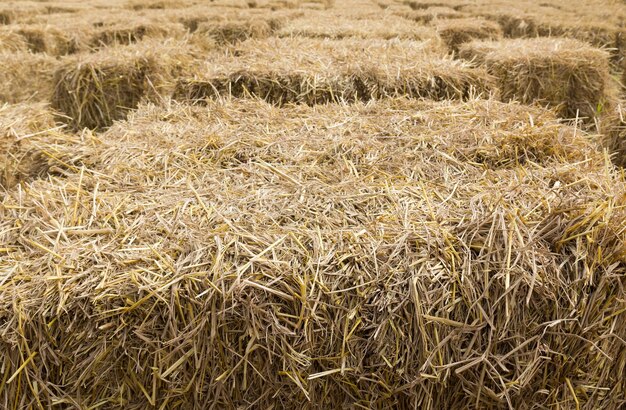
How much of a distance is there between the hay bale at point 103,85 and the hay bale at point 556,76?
2894 millimetres

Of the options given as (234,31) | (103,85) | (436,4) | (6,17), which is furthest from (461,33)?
(6,17)

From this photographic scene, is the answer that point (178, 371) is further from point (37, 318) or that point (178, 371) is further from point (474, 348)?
point (474, 348)

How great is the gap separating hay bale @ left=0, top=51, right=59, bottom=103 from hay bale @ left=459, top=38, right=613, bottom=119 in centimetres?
397

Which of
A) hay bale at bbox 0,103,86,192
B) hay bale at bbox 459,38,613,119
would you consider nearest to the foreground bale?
hay bale at bbox 0,103,86,192

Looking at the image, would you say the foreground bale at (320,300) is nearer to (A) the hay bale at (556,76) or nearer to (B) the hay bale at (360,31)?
(A) the hay bale at (556,76)

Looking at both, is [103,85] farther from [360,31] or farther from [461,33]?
[461,33]

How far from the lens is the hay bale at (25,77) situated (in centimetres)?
500

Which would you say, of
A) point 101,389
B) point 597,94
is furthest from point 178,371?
point 597,94

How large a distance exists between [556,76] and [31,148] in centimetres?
411

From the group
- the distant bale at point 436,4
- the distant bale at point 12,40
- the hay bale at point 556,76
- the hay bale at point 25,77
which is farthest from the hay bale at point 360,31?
the distant bale at point 436,4

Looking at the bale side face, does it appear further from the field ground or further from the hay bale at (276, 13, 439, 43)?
the field ground

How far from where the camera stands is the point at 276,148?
2467 millimetres

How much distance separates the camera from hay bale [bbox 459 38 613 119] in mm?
4727

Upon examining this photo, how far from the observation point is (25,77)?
17.1ft
